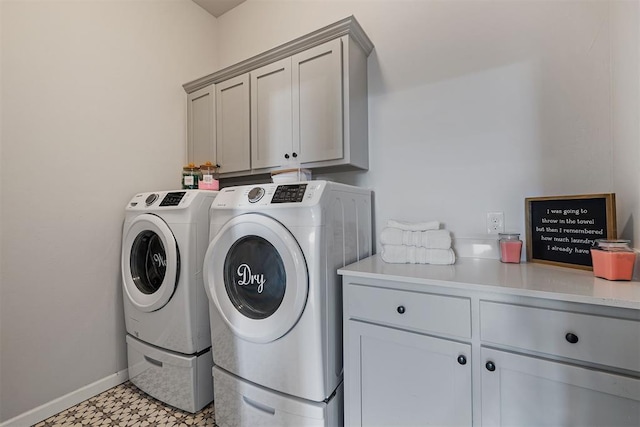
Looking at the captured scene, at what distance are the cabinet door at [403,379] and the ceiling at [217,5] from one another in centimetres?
275

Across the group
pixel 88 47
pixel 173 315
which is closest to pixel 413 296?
pixel 173 315

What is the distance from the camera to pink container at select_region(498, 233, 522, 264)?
130 centimetres

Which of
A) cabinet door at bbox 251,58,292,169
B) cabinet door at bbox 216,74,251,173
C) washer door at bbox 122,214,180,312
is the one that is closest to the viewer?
washer door at bbox 122,214,180,312

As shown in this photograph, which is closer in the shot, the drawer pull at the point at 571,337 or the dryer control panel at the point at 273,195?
the drawer pull at the point at 571,337

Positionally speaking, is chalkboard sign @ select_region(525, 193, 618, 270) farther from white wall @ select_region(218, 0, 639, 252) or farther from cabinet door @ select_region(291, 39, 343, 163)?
cabinet door @ select_region(291, 39, 343, 163)

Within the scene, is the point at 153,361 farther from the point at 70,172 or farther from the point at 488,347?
the point at 488,347

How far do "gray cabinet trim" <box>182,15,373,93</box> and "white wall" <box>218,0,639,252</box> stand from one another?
20 cm

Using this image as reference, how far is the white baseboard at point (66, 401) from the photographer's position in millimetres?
1438

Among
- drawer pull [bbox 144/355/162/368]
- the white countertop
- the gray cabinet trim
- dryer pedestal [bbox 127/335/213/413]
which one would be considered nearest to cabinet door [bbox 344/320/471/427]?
the white countertop

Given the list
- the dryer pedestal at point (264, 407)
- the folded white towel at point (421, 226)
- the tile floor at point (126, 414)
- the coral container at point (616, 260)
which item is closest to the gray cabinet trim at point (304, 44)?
the folded white towel at point (421, 226)

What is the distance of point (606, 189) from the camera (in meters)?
1.21

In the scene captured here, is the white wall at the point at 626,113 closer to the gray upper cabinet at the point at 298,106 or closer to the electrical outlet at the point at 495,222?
the electrical outlet at the point at 495,222

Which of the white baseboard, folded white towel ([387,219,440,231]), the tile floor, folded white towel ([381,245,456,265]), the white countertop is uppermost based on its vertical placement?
folded white towel ([387,219,440,231])

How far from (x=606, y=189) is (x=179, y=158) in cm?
264
